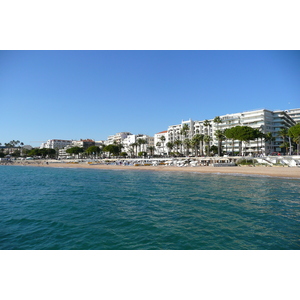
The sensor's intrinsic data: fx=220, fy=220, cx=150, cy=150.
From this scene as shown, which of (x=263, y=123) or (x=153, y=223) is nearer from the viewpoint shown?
(x=153, y=223)

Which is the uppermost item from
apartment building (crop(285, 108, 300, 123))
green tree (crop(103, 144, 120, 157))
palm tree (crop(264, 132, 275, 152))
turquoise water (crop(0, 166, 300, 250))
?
apartment building (crop(285, 108, 300, 123))

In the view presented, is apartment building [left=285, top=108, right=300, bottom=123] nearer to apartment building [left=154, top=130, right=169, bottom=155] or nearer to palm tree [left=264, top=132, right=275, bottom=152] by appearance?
palm tree [left=264, top=132, right=275, bottom=152]

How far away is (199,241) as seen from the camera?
9.39m

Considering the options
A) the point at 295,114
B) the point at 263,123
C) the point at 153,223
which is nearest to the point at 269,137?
the point at 263,123

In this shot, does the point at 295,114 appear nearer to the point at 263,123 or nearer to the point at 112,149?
the point at 263,123

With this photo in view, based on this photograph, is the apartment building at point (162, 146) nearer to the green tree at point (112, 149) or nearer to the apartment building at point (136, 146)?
the apartment building at point (136, 146)

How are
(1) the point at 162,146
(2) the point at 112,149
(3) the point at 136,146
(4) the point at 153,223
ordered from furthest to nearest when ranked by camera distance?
(2) the point at 112,149, (3) the point at 136,146, (1) the point at 162,146, (4) the point at 153,223

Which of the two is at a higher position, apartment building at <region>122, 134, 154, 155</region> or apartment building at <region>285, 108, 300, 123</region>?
apartment building at <region>285, 108, 300, 123</region>

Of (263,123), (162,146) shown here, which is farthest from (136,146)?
A: (263,123)

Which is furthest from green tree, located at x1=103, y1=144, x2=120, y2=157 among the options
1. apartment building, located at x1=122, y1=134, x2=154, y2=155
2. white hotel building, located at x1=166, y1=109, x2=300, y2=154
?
white hotel building, located at x1=166, y1=109, x2=300, y2=154

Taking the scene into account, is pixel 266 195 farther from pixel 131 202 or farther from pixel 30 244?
pixel 30 244

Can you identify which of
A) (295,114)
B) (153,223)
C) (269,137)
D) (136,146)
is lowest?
(153,223)

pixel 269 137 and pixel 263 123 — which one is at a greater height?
pixel 263 123

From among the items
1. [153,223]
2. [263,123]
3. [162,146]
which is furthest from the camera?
[162,146]
